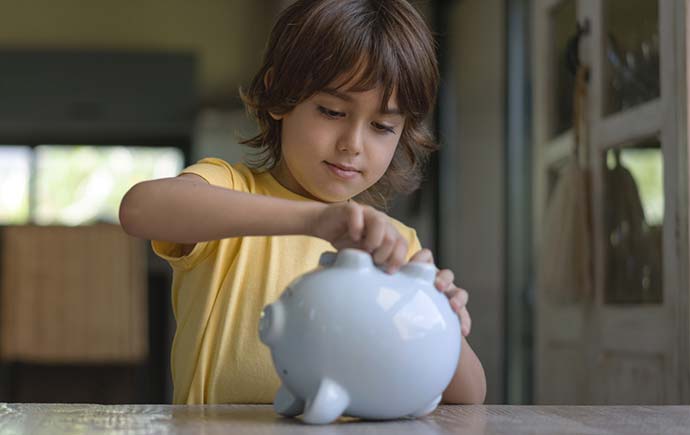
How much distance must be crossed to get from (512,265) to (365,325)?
278cm

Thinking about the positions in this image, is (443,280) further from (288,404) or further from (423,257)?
(288,404)

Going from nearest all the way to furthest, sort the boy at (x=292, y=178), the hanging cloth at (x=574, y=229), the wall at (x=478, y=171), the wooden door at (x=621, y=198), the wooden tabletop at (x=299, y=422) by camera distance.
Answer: the wooden tabletop at (x=299, y=422), the boy at (x=292, y=178), the wooden door at (x=621, y=198), the hanging cloth at (x=574, y=229), the wall at (x=478, y=171)

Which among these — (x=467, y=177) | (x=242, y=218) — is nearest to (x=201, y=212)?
(x=242, y=218)

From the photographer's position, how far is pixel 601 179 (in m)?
2.26

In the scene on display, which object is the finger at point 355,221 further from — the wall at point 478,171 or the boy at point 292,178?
the wall at point 478,171

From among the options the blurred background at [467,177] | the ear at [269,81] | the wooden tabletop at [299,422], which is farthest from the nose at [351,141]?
the blurred background at [467,177]

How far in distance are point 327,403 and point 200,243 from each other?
1.11ft

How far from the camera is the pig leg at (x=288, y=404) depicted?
2.73 ft

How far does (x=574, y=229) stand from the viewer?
236 cm

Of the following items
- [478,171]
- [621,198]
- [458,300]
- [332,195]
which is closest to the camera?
[458,300]

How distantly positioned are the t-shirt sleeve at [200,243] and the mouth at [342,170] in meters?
0.11

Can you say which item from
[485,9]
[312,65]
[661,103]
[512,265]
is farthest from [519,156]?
[312,65]

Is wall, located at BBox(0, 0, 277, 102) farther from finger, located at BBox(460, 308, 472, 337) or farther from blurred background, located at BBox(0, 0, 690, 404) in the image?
finger, located at BBox(460, 308, 472, 337)

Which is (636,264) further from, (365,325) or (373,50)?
(365,325)
